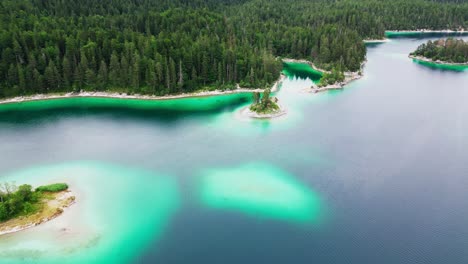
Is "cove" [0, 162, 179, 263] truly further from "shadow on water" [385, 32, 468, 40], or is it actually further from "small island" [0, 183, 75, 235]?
"shadow on water" [385, 32, 468, 40]

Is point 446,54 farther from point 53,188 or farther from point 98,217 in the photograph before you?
point 53,188

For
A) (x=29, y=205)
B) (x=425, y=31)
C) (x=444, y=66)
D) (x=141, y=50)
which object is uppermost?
(x=425, y=31)

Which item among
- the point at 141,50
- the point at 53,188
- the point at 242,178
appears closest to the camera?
the point at 53,188

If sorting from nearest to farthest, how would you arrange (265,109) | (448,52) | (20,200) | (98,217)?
(20,200)
(98,217)
(265,109)
(448,52)

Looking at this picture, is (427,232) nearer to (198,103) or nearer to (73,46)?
(198,103)

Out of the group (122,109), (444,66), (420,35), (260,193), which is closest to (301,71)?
(444,66)

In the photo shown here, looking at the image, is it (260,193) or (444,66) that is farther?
(444,66)

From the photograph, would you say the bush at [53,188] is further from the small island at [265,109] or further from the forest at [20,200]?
the small island at [265,109]

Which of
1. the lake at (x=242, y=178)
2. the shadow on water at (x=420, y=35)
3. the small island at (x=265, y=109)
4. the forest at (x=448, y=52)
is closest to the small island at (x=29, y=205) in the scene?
the lake at (x=242, y=178)
